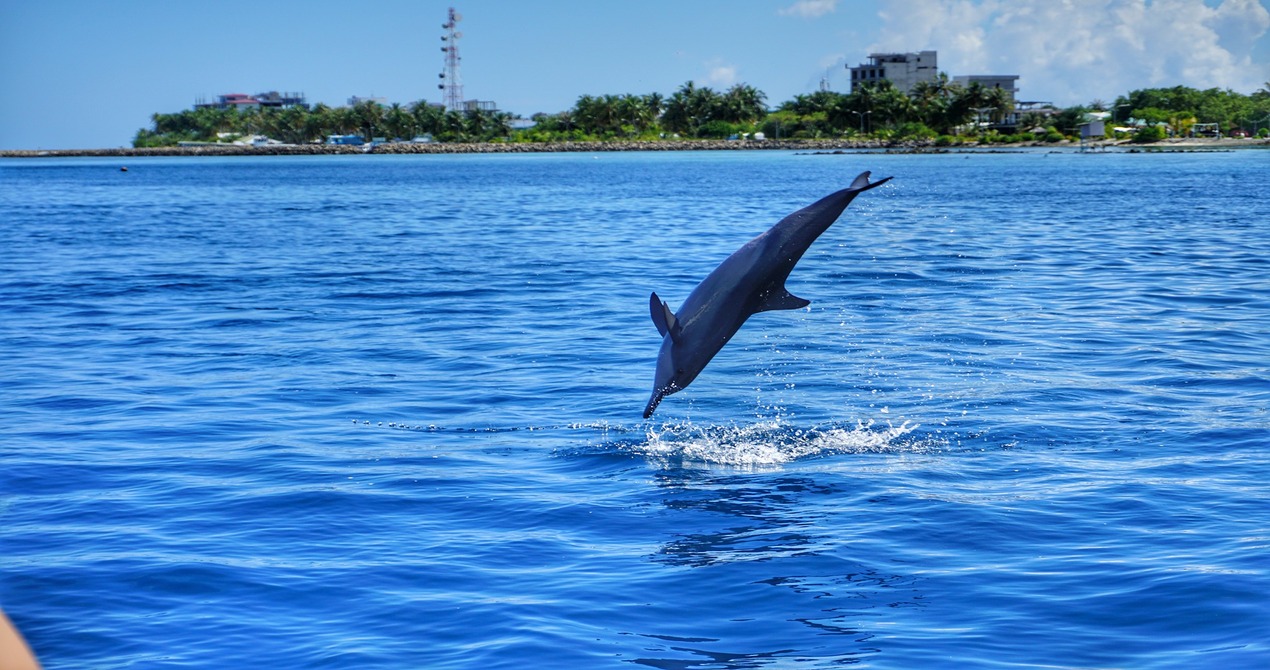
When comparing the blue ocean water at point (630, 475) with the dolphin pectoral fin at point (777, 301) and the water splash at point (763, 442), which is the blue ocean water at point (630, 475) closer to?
the water splash at point (763, 442)

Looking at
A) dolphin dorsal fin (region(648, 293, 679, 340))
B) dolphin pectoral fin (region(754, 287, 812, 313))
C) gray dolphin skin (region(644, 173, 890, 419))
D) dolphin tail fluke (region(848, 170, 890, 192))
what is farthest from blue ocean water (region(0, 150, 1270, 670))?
dolphin tail fluke (region(848, 170, 890, 192))

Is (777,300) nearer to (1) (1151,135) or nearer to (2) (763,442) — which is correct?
(2) (763,442)

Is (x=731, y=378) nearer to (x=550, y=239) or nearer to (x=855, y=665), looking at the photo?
(x=855, y=665)

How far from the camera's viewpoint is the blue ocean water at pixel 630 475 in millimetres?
8812

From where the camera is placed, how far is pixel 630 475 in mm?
13086

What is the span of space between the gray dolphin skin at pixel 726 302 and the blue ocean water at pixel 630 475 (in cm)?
154

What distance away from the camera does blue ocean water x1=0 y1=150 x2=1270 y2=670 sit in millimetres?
8812

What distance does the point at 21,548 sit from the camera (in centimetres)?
1083

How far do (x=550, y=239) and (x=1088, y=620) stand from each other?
127 ft

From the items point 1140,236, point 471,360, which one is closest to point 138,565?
point 471,360

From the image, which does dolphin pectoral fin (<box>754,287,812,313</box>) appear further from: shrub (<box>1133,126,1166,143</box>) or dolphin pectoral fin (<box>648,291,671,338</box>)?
shrub (<box>1133,126,1166,143</box>)

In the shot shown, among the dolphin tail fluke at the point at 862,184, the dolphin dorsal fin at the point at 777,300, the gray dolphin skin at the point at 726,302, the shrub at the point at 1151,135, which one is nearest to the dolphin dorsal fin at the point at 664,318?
the gray dolphin skin at the point at 726,302

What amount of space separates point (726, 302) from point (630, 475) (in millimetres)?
2894

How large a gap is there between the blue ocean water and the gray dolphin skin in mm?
1540
